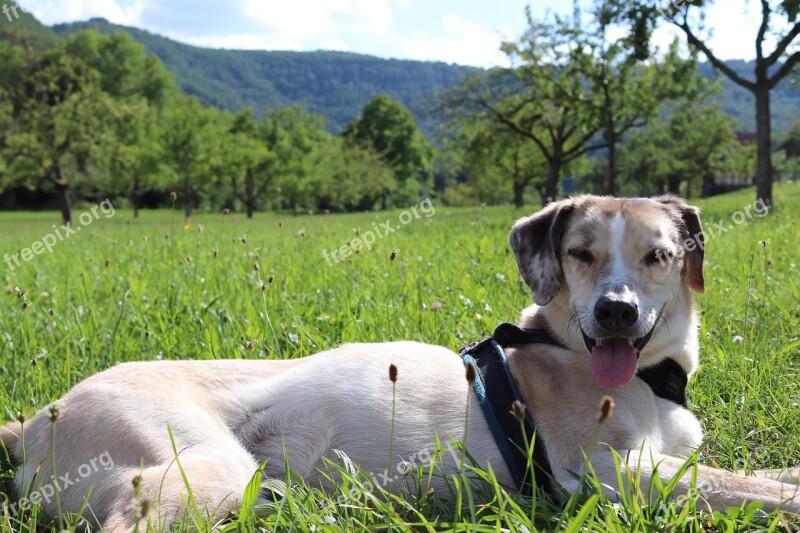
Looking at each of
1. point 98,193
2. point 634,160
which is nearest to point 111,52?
point 98,193

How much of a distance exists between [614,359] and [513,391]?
0.53 m

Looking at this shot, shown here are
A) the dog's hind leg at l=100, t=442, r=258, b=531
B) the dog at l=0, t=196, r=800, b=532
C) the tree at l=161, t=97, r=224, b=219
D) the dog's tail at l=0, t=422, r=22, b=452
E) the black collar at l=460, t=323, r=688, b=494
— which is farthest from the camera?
the tree at l=161, t=97, r=224, b=219

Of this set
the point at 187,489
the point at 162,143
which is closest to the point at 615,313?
the point at 187,489

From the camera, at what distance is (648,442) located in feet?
9.83

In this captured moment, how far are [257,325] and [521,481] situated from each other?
9.60 feet

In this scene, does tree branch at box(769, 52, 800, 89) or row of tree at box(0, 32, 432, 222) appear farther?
row of tree at box(0, 32, 432, 222)

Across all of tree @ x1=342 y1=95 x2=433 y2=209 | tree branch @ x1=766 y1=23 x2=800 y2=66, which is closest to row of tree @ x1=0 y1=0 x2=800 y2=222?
tree branch @ x1=766 y1=23 x2=800 y2=66

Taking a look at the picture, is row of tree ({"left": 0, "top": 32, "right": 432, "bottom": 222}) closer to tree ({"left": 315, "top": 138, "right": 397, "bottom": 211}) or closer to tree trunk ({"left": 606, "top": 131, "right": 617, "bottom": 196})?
tree ({"left": 315, "top": 138, "right": 397, "bottom": 211})

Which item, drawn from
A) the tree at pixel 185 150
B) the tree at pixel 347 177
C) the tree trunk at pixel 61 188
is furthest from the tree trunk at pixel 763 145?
the tree at pixel 347 177

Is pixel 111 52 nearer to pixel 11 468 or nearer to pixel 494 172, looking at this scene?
pixel 494 172

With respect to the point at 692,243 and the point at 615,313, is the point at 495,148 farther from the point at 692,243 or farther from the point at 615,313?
the point at 615,313

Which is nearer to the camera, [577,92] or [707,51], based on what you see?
[707,51]

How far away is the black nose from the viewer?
308 cm

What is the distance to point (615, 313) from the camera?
3086 millimetres
